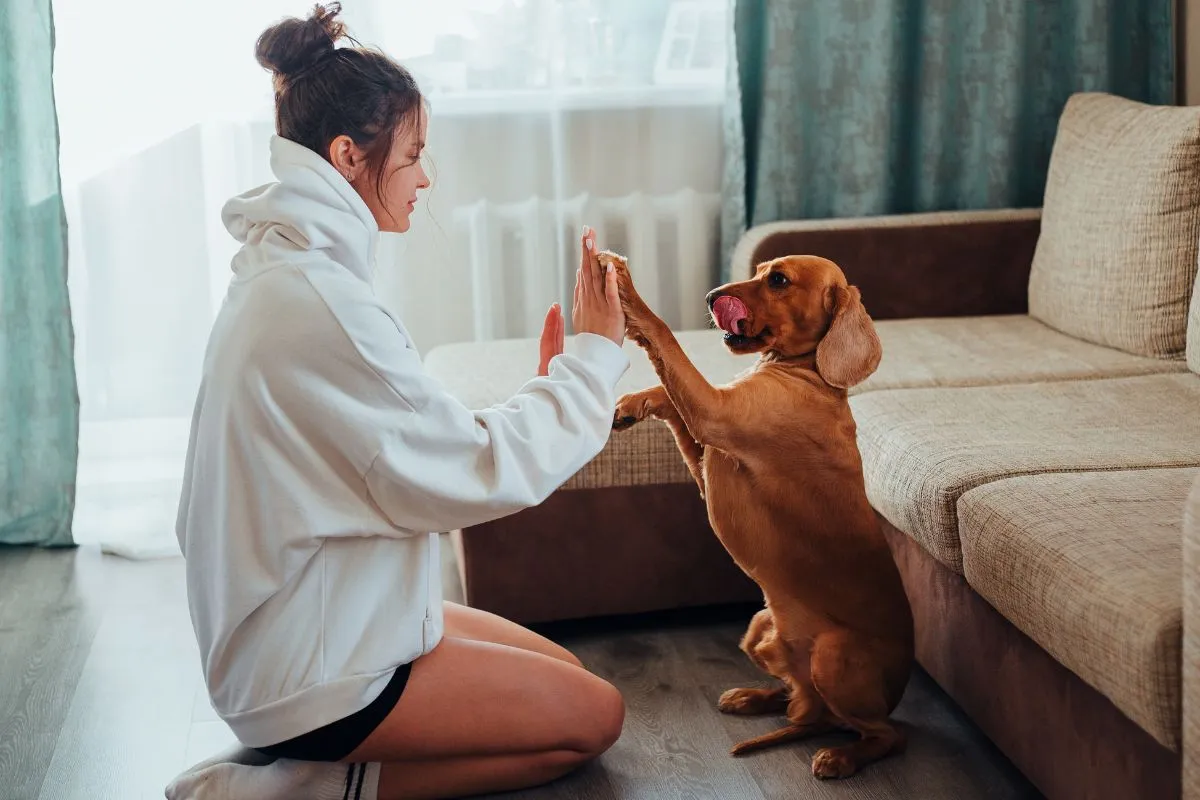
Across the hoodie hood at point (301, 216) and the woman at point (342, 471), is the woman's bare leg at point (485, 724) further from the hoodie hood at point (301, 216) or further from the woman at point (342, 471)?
the hoodie hood at point (301, 216)

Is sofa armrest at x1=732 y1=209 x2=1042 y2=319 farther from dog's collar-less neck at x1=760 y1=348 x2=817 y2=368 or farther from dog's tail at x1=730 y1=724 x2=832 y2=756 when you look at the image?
dog's tail at x1=730 y1=724 x2=832 y2=756

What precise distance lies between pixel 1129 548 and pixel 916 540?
51 centimetres

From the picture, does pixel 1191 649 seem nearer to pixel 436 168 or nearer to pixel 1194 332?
pixel 1194 332

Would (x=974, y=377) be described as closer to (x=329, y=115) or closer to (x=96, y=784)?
(x=329, y=115)

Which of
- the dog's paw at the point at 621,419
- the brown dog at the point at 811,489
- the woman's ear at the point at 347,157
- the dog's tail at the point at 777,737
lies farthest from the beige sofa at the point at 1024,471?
the woman's ear at the point at 347,157

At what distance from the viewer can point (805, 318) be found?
193 cm

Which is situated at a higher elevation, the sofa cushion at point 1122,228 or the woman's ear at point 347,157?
the woman's ear at point 347,157

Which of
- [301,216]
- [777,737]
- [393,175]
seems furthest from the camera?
[777,737]

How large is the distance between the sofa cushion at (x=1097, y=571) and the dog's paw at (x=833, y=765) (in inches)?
12.7

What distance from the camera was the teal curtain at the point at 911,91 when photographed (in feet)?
10.8

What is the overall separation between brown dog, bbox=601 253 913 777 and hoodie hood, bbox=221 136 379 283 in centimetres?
46

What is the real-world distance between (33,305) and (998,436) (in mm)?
2189

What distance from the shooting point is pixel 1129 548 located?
157 centimetres

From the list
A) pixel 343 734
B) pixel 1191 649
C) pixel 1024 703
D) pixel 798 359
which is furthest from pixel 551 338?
pixel 1191 649
